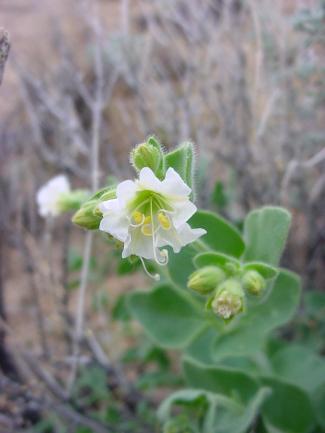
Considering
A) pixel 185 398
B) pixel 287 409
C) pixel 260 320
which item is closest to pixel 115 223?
pixel 185 398

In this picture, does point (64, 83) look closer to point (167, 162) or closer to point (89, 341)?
point (89, 341)

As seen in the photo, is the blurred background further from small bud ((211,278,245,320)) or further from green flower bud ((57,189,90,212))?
A: small bud ((211,278,245,320))

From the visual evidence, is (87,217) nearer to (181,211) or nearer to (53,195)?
(181,211)

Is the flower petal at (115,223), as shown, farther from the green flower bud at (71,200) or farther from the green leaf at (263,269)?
the green flower bud at (71,200)

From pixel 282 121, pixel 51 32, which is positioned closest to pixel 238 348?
pixel 282 121

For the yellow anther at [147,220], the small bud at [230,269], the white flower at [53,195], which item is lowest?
the small bud at [230,269]

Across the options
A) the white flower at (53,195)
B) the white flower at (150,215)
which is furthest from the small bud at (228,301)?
the white flower at (53,195)
